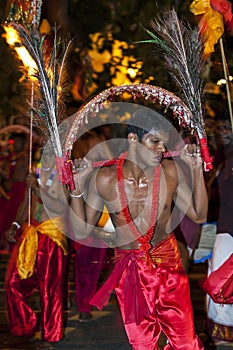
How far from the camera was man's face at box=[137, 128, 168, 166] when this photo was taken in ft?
15.7

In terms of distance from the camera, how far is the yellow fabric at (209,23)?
5.27m

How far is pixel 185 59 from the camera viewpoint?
4672 millimetres

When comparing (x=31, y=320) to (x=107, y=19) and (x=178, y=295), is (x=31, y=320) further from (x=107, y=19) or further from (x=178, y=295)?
(x=107, y=19)

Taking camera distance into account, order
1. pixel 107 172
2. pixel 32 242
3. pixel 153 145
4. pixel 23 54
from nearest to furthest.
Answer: pixel 153 145 → pixel 107 172 → pixel 23 54 → pixel 32 242

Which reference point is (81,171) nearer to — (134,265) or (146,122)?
(146,122)

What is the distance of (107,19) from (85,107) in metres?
9.93

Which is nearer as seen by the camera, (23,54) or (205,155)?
(205,155)

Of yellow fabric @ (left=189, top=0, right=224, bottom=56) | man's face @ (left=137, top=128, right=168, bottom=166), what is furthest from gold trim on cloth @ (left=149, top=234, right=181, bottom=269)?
yellow fabric @ (left=189, top=0, right=224, bottom=56)

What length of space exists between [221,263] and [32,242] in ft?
5.36

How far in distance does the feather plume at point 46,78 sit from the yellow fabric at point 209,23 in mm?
1022

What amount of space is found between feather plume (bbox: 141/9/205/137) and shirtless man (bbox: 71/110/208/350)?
0.24 m

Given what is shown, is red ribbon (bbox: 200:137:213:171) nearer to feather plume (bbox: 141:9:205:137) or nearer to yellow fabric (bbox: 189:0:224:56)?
feather plume (bbox: 141:9:205:137)

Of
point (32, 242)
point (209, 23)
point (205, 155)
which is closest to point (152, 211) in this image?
point (205, 155)

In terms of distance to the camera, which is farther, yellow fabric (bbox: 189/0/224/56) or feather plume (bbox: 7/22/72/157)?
yellow fabric (bbox: 189/0/224/56)
